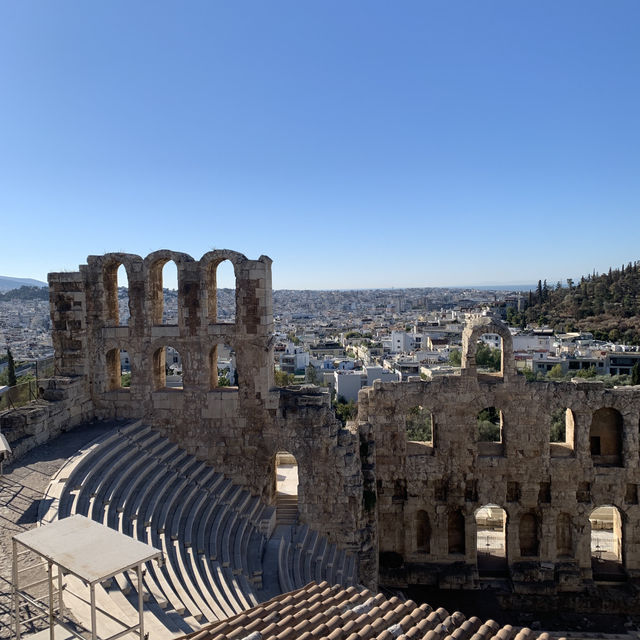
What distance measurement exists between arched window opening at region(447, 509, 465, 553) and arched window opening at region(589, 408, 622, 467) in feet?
15.9

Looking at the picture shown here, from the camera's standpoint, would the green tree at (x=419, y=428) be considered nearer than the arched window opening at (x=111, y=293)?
No

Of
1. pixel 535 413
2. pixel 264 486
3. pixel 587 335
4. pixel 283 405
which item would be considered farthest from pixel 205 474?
pixel 587 335

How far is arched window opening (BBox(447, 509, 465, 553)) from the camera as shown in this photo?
18.6 meters

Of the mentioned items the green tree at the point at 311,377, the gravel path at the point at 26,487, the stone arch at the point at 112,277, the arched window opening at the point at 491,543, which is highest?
the stone arch at the point at 112,277

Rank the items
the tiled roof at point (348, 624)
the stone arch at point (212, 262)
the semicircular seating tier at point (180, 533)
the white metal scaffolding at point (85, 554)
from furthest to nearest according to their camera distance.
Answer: the stone arch at point (212, 262), the semicircular seating tier at point (180, 533), the tiled roof at point (348, 624), the white metal scaffolding at point (85, 554)

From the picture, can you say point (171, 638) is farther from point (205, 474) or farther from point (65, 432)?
point (65, 432)

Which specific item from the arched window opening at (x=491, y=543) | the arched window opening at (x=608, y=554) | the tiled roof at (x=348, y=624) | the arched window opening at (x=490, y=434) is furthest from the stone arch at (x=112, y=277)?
the arched window opening at (x=608, y=554)

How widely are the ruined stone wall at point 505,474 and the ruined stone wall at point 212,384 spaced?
2.30 meters

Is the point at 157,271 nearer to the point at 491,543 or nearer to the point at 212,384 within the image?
the point at 212,384

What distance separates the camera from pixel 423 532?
1881 centimetres

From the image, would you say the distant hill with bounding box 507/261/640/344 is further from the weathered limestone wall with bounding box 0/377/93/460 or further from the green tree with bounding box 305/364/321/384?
the weathered limestone wall with bounding box 0/377/93/460

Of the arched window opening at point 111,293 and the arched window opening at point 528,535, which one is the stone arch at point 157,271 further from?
the arched window opening at point 528,535

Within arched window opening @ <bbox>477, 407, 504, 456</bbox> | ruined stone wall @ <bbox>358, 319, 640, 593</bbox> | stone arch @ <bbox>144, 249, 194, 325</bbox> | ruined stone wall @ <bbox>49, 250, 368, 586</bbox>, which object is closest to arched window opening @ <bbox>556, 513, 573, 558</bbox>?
ruined stone wall @ <bbox>358, 319, 640, 593</bbox>

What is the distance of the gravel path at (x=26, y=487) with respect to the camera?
27.8 ft
